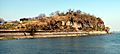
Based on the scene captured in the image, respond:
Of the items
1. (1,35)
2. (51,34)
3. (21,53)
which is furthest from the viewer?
(51,34)

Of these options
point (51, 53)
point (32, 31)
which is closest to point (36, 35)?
point (32, 31)

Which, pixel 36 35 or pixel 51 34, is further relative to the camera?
pixel 51 34

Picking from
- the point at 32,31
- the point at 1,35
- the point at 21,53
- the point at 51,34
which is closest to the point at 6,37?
the point at 1,35

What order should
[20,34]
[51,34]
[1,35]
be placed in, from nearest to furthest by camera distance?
[1,35] → [20,34] → [51,34]

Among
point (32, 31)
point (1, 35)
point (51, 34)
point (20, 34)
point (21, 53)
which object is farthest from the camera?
point (51, 34)

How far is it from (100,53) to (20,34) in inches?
3923

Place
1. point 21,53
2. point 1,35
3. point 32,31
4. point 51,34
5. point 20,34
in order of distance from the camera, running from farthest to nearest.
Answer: point 51,34 → point 32,31 → point 20,34 → point 1,35 → point 21,53

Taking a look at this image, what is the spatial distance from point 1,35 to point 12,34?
8.30 metres

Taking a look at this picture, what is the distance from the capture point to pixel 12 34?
161m

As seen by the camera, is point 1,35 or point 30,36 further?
point 30,36

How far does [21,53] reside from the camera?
237 ft

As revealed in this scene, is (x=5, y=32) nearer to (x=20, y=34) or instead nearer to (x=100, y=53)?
(x=20, y=34)

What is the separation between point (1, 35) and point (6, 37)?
9.54ft

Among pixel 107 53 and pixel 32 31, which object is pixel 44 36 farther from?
pixel 107 53
